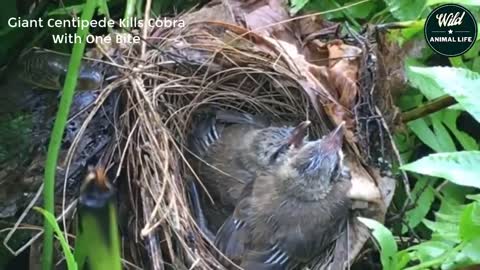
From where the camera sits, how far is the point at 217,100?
5.84ft

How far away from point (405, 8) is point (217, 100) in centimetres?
43

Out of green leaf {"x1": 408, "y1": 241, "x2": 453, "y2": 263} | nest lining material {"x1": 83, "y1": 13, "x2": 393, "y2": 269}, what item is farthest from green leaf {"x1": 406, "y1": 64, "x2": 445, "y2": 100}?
green leaf {"x1": 408, "y1": 241, "x2": 453, "y2": 263}

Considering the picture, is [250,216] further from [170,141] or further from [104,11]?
[104,11]

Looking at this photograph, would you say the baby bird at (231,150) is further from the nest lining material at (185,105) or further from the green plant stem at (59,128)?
the green plant stem at (59,128)

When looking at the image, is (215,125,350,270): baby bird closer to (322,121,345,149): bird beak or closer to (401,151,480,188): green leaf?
(322,121,345,149): bird beak

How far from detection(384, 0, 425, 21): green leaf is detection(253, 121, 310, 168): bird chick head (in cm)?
26

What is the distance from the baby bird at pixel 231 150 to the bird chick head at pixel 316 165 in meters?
0.04

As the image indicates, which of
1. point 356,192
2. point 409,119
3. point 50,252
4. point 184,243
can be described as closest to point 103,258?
point 50,252

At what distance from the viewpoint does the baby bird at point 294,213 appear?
1.52 meters

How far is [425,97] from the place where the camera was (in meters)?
1.63

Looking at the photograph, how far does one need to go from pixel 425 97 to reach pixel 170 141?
1.59 ft

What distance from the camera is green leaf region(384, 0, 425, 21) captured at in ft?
5.19

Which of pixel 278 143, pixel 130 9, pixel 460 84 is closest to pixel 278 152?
pixel 278 143

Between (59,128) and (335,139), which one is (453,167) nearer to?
(335,139)
